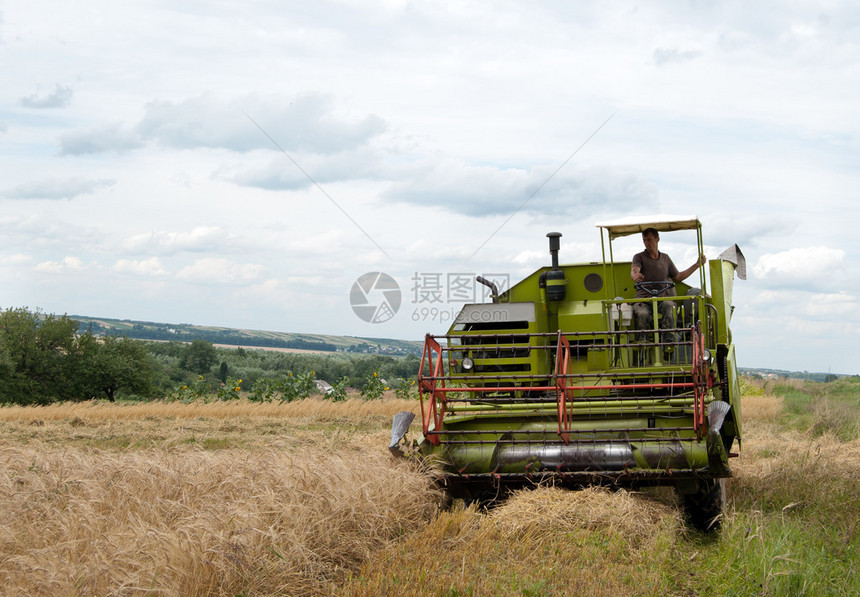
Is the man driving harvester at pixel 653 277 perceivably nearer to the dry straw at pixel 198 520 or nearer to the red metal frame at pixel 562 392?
the red metal frame at pixel 562 392

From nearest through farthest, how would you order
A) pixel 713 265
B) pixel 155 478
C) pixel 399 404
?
pixel 155 478
pixel 713 265
pixel 399 404

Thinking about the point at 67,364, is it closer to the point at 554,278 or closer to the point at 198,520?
the point at 554,278

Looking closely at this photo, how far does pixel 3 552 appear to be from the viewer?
5113 mm

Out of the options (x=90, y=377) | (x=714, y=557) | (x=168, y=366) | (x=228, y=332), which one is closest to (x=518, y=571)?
(x=714, y=557)

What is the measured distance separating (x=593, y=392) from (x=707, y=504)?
1536 mm

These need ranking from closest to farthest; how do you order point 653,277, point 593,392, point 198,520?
point 198,520, point 593,392, point 653,277

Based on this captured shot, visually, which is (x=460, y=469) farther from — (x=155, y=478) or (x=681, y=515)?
(x=155, y=478)

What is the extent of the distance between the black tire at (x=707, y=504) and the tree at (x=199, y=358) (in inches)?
2254

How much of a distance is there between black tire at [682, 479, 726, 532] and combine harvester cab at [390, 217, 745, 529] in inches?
0.5

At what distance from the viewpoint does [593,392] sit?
7.93m

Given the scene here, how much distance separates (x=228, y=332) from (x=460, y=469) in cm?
8666

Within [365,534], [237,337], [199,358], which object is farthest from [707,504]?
[237,337]

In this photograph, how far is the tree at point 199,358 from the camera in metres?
61.7

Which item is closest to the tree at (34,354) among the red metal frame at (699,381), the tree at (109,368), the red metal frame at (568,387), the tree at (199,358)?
the tree at (109,368)
